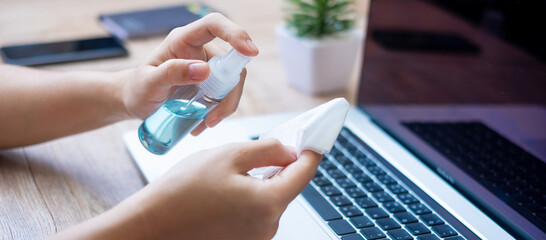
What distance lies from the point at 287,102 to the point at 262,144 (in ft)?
1.44

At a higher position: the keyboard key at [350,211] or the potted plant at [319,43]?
the potted plant at [319,43]

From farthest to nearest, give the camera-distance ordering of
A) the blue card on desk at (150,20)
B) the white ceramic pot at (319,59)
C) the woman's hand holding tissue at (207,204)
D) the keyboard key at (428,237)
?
1. the blue card on desk at (150,20)
2. the white ceramic pot at (319,59)
3. the keyboard key at (428,237)
4. the woman's hand holding tissue at (207,204)

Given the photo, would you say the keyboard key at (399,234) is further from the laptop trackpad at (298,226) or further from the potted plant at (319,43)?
the potted plant at (319,43)

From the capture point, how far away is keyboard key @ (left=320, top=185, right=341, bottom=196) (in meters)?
0.60

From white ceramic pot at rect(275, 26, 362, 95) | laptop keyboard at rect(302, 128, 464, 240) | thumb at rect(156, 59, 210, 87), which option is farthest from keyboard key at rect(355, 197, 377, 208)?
white ceramic pot at rect(275, 26, 362, 95)

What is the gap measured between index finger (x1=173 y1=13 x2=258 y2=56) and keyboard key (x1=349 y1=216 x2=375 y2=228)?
196mm

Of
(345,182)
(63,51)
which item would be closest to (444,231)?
(345,182)

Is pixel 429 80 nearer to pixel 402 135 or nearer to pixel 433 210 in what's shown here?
pixel 402 135

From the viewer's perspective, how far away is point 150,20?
1185 millimetres

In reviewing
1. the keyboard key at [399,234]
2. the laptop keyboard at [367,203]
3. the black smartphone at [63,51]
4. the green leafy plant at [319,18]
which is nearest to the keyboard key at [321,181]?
the laptop keyboard at [367,203]

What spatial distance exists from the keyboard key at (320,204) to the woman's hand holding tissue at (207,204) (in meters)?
0.12

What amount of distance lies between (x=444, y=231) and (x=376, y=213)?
0.07 m

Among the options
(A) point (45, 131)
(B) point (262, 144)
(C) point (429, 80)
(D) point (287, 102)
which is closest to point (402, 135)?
(C) point (429, 80)

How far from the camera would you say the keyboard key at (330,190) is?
0.60 metres
